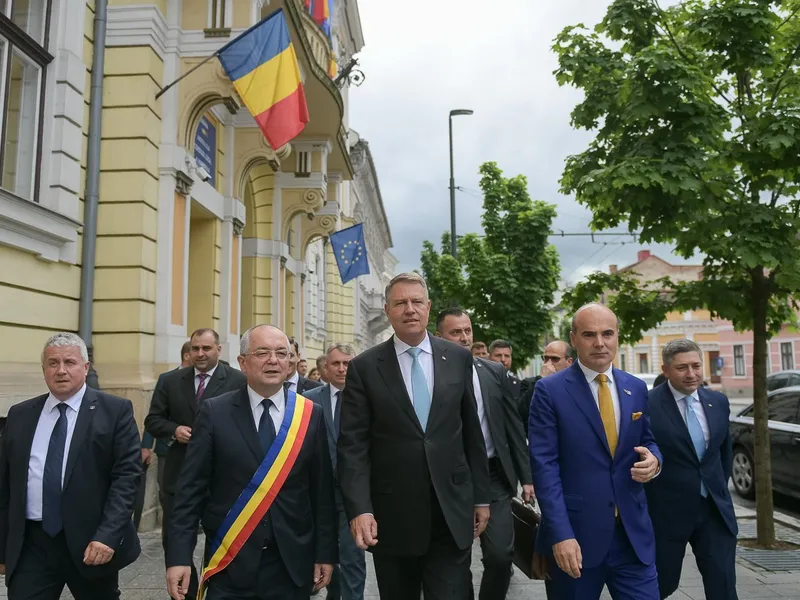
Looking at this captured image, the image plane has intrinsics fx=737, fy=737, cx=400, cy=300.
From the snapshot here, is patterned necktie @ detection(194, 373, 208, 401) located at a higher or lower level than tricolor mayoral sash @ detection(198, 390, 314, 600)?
higher

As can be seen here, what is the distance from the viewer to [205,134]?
427 inches

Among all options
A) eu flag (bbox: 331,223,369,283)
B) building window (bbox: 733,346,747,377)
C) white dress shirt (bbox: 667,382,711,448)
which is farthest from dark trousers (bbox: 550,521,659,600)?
building window (bbox: 733,346,747,377)

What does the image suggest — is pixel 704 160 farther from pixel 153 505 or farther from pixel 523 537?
pixel 153 505

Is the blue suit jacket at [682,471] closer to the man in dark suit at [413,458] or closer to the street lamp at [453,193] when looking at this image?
the man in dark suit at [413,458]

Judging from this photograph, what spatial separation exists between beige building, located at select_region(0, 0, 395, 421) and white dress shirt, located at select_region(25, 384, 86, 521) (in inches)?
129

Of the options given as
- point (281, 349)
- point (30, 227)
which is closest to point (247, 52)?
point (30, 227)

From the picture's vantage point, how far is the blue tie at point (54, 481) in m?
3.51

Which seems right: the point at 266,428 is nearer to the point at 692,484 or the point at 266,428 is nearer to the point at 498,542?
the point at 498,542

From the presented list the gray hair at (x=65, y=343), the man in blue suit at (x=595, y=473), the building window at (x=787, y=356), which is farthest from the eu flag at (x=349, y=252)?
the building window at (x=787, y=356)

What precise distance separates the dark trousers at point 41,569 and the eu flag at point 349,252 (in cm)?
1391

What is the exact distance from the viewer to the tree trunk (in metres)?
7.32

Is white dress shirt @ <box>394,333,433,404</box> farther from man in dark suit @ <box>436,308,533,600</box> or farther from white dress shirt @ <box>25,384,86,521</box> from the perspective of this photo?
white dress shirt @ <box>25,384,86,521</box>

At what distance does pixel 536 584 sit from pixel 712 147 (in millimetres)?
4329

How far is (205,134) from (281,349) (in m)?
8.20
